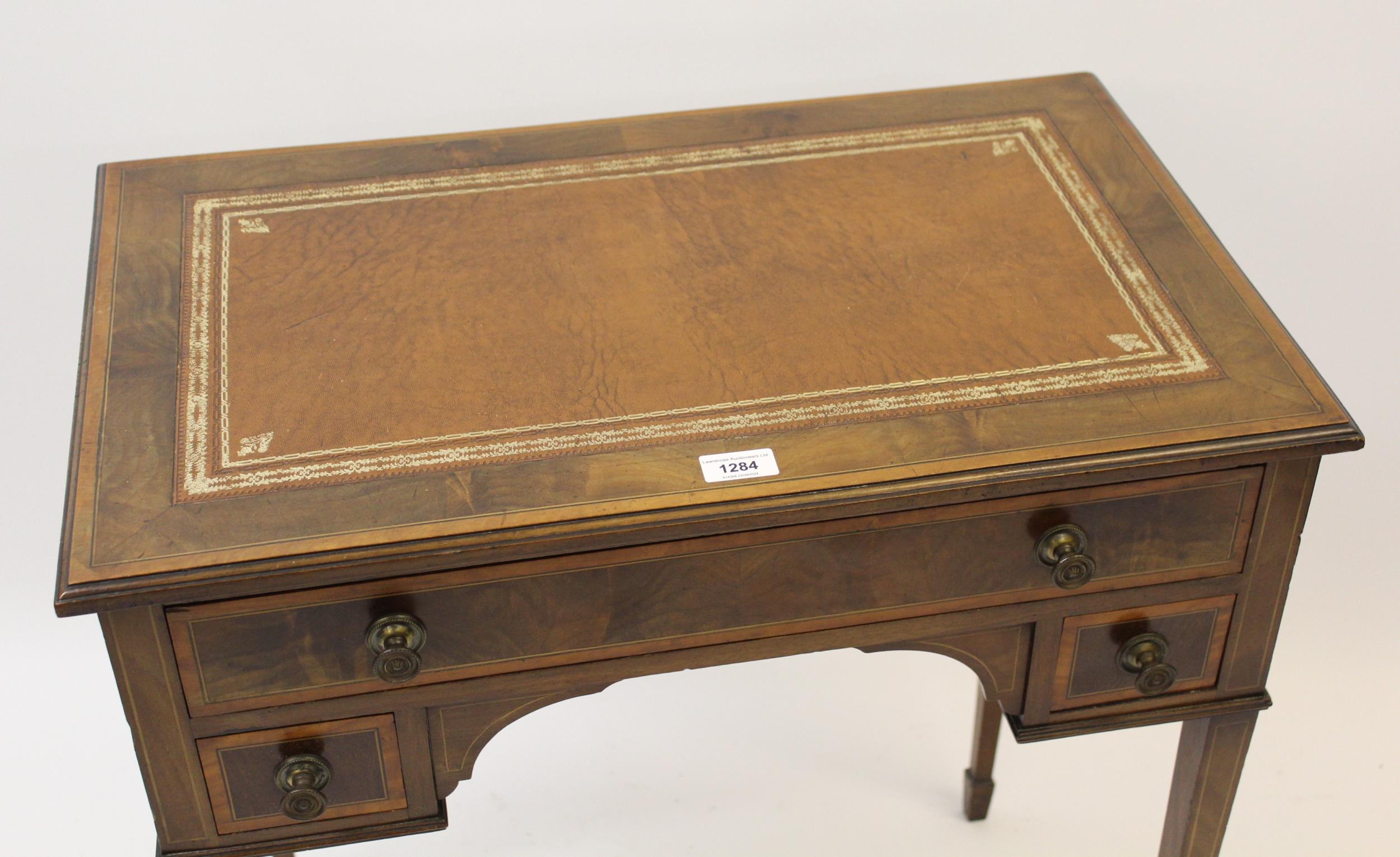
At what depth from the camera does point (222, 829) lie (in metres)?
1.98

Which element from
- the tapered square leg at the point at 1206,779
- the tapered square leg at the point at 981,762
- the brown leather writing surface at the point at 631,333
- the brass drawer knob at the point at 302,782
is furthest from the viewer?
the tapered square leg at the point at 981,762

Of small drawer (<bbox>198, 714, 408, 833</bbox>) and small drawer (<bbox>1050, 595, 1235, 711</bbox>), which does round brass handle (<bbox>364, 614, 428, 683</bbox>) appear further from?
small drawer (<bbox>1050, 595, 1235, 711</bbox>)

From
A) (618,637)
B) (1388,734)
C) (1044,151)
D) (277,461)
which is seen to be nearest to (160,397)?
(277,461)

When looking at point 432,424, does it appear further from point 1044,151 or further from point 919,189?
point 1044,151

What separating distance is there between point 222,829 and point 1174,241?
52.4 inches

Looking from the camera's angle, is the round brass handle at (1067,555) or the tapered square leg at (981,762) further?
the tapered square leg at (981,762)

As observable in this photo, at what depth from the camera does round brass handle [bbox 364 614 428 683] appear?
6.09 ft

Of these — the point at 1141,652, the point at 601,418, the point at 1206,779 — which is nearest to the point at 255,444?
the point at 601,418

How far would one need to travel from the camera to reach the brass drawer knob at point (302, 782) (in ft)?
6.38

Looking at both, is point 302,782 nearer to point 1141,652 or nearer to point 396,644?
point 396,644

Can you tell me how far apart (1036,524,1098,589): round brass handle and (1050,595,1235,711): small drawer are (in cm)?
9

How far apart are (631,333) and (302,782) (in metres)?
0.62

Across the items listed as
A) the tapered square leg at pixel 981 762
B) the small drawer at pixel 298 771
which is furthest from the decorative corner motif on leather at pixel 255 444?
the tapered square leg at pixel 981 762

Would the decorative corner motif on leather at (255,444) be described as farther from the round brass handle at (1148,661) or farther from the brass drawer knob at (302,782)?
the round brass handle at (1148,661)
